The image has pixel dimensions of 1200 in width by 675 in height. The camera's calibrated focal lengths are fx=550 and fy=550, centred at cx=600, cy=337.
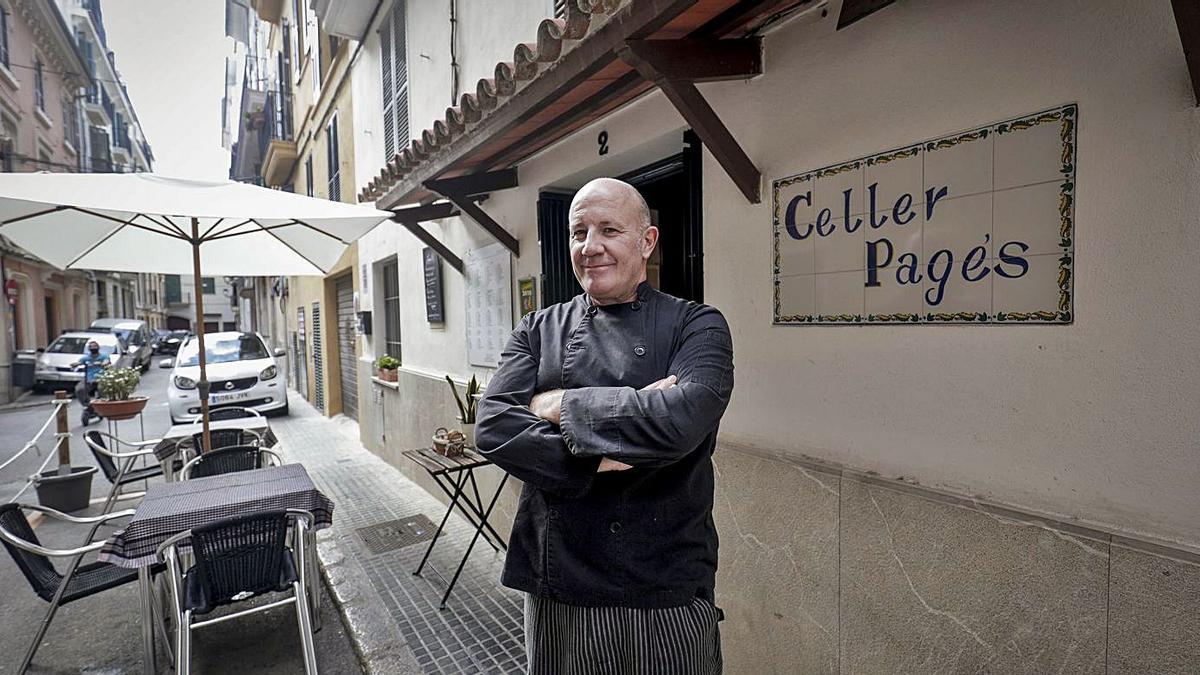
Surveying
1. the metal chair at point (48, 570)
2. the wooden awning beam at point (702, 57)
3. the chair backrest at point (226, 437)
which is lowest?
the metal chair at point (48, 570)

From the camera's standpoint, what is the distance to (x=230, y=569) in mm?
2705

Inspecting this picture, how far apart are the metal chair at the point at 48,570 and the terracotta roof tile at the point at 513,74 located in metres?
2.67

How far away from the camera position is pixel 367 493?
20.4 ft

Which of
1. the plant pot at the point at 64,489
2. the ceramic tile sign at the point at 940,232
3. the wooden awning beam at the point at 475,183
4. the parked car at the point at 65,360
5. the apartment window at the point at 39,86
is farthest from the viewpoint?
the apartment window at the point at 39,86

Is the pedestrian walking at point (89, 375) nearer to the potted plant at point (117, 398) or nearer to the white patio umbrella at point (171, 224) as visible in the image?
the potted plant at point (117, 398)

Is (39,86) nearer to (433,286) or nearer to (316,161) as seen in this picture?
(316,161)

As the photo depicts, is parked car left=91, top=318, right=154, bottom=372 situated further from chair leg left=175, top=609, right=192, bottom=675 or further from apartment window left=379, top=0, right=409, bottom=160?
chair leg left=175, top=609, right=192, bottom=675

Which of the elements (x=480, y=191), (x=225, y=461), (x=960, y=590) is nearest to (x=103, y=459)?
(x=225, y=461)

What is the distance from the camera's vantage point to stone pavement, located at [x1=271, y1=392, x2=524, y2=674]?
318 cm

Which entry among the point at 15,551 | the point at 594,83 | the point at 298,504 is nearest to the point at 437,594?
the point at 298,504

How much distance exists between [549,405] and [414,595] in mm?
3071

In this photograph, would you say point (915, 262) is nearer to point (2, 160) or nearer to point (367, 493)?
point (367, 493)

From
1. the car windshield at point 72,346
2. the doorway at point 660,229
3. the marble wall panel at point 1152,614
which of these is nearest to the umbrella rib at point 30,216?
the doorway at point 660,229

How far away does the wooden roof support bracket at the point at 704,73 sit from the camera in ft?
6.47
